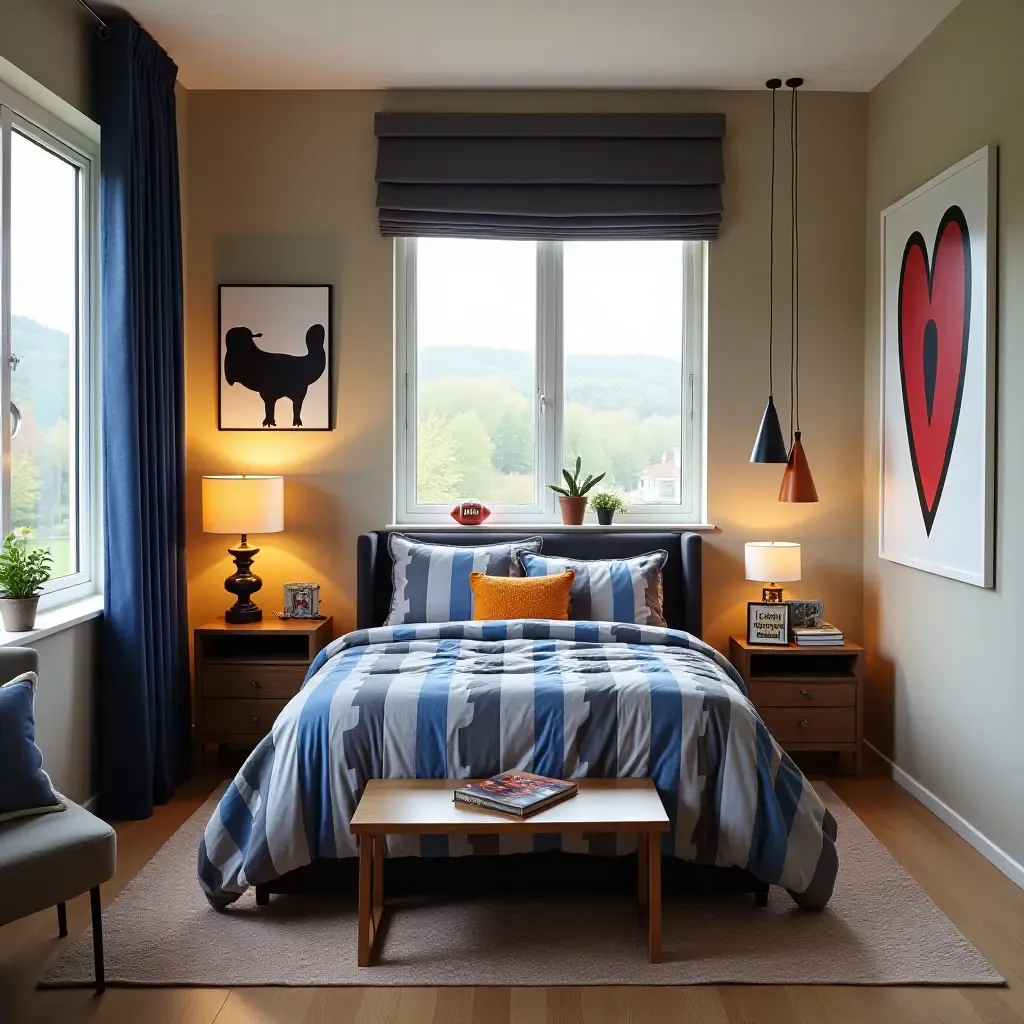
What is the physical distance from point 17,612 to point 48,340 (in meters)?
1.08

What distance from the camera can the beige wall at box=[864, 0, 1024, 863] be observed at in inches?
126

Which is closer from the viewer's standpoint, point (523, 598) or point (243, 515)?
point (523, 598)

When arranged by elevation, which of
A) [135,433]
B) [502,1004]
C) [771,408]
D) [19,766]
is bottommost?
[502,1004]

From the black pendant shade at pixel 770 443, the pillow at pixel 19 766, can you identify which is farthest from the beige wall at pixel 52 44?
the black pendant shade at pixel 770 443

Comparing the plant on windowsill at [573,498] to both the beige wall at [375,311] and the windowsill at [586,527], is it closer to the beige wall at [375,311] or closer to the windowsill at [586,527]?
the windowsill at [586,527]

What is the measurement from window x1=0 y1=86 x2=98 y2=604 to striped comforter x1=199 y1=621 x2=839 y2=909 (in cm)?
134

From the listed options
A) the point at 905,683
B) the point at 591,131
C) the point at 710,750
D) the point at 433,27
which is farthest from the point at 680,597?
the point at 433,27

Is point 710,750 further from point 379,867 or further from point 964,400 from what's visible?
point 964,400

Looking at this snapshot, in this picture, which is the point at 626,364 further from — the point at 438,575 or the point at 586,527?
the point at 438,575

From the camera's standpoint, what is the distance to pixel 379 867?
275cm

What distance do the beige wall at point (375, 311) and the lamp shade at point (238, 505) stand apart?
0.39m

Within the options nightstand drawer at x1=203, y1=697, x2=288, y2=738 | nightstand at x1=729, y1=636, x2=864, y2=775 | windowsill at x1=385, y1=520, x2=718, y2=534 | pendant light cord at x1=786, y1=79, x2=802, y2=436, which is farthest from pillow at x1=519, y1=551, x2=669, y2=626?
nightstand drawer at x1=203, y1=697, x2=288, y2=738

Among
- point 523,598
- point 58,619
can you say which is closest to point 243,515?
point 58,619

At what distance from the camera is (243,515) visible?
13.8 feet
